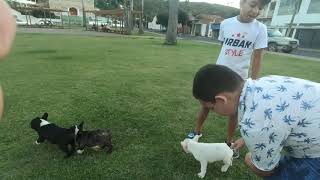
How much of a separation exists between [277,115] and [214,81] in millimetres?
403

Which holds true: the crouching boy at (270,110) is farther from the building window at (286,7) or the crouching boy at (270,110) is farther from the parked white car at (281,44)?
the building window at (286,7)

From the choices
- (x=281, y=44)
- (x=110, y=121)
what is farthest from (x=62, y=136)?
(x=281, y=44)

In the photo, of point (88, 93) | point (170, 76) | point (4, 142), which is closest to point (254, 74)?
point (4, 142)

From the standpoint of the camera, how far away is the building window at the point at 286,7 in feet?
142

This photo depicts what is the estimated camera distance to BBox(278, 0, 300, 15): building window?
142 feet

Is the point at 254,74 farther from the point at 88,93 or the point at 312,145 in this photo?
the point at 88,93

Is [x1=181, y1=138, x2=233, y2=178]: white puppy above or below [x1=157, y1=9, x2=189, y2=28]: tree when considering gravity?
above

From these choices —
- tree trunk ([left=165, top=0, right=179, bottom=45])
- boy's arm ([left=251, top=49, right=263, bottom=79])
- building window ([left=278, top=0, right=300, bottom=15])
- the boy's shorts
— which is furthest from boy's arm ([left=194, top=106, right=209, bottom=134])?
building window ([left=278, top=0, right=300, bottom=15])

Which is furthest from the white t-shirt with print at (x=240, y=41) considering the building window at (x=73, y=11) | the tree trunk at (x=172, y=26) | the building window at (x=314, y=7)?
the building window at (x=73, y=11)

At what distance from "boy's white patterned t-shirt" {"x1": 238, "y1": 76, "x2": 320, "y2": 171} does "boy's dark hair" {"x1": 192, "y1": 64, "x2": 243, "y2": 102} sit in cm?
8

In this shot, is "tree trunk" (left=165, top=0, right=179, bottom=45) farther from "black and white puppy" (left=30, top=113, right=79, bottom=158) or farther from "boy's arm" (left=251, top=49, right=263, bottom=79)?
"black and white puppy" (left=30, top=113, right=79, bottom=158)

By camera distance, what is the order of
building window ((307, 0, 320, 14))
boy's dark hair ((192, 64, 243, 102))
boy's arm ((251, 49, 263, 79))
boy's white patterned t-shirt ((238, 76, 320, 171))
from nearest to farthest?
boy's white patterned t-shirt ((238, 76, 320, 171)), boy's dark hair ((192, 64, 243, 102)), boy's arm ((251, 49, 263, 79)), building window ((307, 0, 320, 14))

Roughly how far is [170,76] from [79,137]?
525 cm

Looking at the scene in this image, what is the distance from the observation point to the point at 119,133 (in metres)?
4.25
